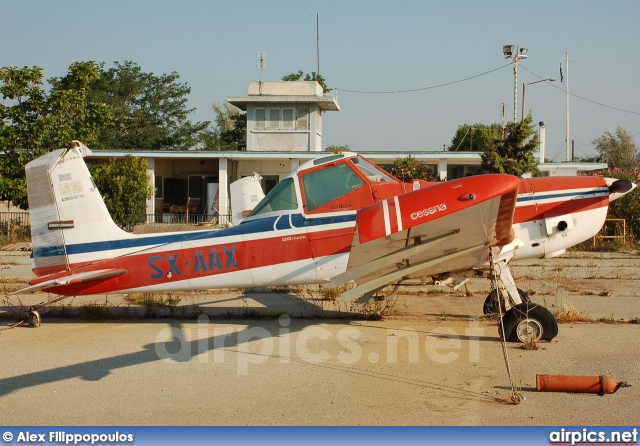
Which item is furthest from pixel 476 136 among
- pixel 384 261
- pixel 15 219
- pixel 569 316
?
pixel 384 261

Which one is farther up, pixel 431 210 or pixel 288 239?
pixel 431 210

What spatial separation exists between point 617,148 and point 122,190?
66609mm

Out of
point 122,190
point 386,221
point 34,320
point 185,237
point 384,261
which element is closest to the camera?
point 386,221

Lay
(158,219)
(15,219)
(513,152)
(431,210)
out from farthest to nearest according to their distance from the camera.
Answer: (158,219), (15,219), (513,152), (431,210)

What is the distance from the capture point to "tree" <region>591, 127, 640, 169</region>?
73500 mm

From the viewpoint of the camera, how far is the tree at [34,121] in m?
22.2

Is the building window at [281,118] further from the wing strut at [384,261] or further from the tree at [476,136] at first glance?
the wing strut at [384,261]

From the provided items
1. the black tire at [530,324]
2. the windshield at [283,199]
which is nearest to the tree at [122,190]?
the windshield at [283,199]

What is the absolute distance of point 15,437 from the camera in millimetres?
5383

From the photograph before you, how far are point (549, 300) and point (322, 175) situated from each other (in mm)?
4989

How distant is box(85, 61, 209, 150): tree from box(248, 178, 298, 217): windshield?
154ft

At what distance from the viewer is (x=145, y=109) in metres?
57.6

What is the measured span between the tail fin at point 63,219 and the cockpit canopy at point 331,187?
2.49 meters

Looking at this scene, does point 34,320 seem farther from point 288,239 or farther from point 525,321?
point 525,321
